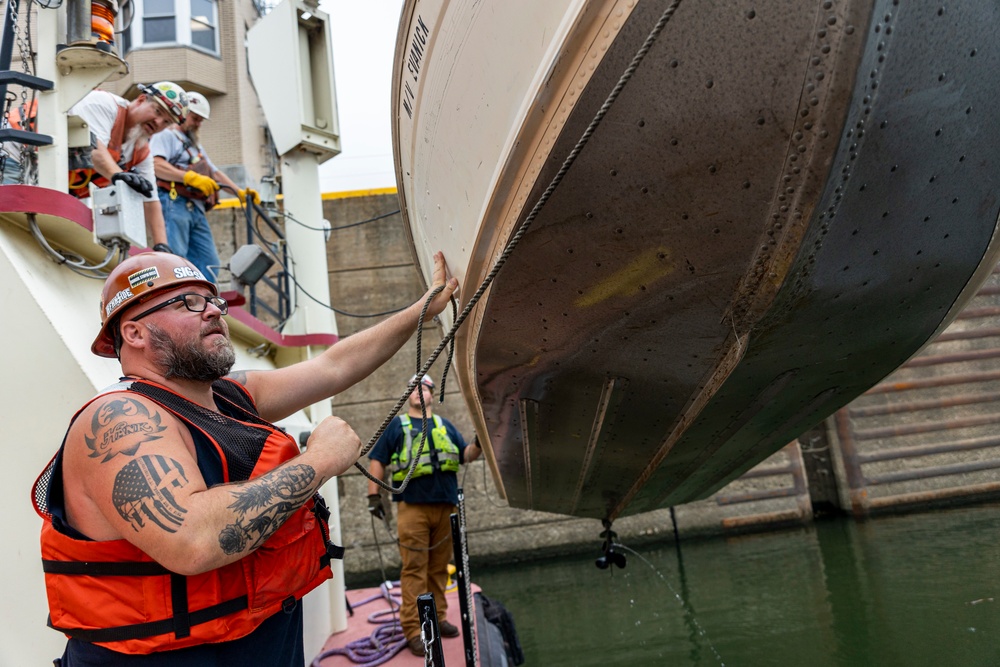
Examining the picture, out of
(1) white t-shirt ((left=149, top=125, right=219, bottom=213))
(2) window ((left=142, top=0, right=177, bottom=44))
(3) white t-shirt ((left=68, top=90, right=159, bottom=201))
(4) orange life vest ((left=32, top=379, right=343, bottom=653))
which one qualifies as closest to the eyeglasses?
(4) orange life vest ((left=32, top=379, right=343, bottom=653))

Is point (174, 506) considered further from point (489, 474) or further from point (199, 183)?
point (489, 474)

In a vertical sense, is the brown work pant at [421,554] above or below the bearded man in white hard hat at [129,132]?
below

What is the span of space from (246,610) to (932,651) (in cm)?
466

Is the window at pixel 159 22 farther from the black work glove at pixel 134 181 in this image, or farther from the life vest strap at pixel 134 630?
the life vest strap at pixel 134 630

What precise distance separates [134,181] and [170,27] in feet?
49.0

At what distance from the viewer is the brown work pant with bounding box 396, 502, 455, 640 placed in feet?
13.5

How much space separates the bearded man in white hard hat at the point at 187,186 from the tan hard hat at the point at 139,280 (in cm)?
256

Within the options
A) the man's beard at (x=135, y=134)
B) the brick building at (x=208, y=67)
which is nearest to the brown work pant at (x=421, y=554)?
the man's beard at (x=135, y=134)

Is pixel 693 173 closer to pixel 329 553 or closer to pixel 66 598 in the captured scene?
pixel 329 553

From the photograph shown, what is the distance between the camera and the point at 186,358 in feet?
5.52

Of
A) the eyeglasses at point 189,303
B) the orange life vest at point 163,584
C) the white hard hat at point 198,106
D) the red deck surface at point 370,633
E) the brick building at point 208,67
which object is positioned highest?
the brick building at point 208,67

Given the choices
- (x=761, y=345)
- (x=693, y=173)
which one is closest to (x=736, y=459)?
(x=761, y=345)

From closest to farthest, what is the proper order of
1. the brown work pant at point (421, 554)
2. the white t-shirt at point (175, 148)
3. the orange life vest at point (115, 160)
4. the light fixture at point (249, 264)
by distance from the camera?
1. the orange life vest at point (115, 160)
2. the brown work pant at point (421, 554)
3. the white t-shirt at point (175, 148)
4. the light fixture at point (249, 264)

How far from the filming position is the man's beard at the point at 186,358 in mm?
1681
